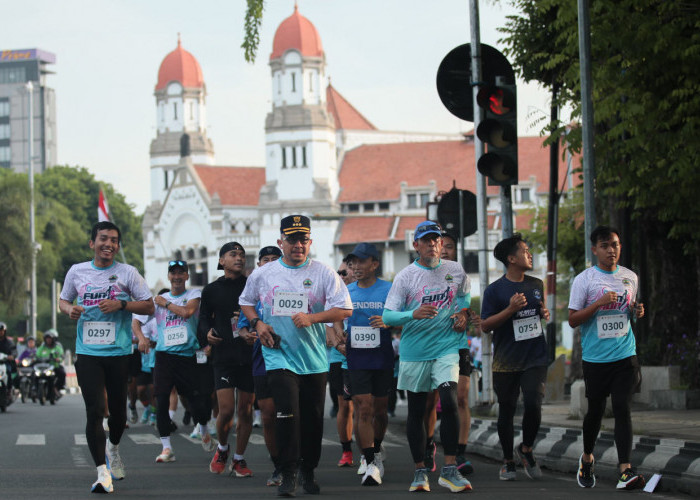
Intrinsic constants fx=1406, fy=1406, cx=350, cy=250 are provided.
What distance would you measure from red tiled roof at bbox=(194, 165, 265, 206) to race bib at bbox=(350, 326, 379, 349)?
123564mm

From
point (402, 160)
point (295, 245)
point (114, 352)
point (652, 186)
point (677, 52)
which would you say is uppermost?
point (402, 160)

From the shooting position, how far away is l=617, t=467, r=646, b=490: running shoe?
33.1 feet

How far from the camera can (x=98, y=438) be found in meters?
10.4

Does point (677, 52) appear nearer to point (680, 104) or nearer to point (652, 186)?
point (680, 104)

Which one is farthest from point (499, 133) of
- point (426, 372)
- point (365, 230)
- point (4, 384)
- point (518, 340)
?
point (365, 230)

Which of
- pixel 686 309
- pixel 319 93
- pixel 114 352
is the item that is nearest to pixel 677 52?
pixel 114 352

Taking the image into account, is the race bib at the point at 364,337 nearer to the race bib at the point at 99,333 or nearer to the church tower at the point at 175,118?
the race bib at the point at 99,333

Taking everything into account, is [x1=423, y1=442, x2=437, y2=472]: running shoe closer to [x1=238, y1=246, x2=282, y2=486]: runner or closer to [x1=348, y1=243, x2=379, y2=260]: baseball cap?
[x1=238, y1=246, x2=282, y2=486]: runner

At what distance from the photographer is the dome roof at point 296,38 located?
125 m

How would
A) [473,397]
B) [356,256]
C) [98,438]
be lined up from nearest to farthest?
[98,438] < [356,256] < [473,397]

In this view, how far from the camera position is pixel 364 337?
37.9 feet

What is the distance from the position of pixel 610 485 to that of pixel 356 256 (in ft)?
9.30

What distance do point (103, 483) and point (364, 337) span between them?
98.3 inches

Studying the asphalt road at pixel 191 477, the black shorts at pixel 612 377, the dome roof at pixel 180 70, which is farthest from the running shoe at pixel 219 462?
the dome roof at pixel 180 70
